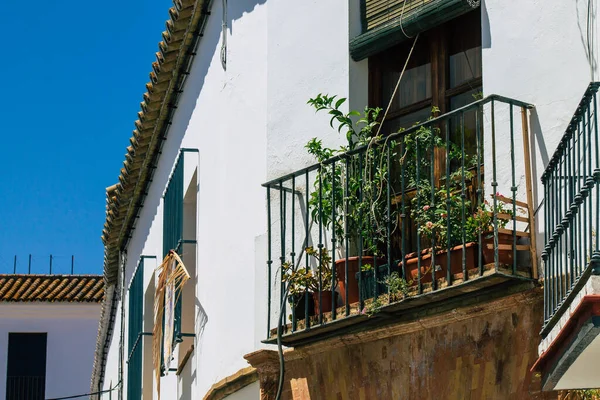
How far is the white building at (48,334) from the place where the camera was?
28.8 metres

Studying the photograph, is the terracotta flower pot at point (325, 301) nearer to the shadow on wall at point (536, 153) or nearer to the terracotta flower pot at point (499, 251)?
the terracotta flower pot at point (499, 251)

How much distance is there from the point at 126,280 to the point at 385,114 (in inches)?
371

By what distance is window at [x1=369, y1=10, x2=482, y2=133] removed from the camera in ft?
28.1

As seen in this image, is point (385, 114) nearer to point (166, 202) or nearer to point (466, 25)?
point (466, 25)

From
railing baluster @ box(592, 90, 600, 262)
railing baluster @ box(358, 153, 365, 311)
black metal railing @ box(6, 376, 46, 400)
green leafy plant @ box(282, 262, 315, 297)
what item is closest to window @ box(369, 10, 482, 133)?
railing baluster @ box(358, 153, 365, 311)

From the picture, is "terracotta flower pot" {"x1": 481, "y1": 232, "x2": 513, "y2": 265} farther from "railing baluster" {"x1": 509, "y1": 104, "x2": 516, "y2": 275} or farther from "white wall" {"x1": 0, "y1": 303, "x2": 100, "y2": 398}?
"white wall" {"x1": 0, "y1": 303, "x2": 100, "y2": 398}

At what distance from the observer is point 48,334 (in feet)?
97.7

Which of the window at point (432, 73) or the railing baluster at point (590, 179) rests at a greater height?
the window at point (432, 73)

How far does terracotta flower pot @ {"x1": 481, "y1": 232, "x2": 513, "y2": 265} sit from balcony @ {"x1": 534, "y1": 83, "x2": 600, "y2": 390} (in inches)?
9.5

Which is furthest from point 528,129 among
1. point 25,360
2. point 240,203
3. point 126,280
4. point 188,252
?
point 25,360

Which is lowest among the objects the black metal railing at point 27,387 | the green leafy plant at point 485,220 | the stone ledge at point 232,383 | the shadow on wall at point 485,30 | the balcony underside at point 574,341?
the black metal railing at point 27,387

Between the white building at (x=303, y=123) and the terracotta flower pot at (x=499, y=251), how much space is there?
27 millimetres

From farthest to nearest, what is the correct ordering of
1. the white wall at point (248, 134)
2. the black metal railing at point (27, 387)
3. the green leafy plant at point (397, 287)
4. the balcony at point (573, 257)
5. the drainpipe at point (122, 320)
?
1. the black metal railing at point (27, 387)
2. the drainpipe at point (122, 320)
3. the white wall at point (248, 134)
4. the green leafy plant at point (397, 287)
5. the balcony at point (573, 257)

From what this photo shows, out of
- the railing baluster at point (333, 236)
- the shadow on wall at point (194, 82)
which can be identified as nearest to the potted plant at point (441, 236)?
the railing baluster at point (333, 236)
